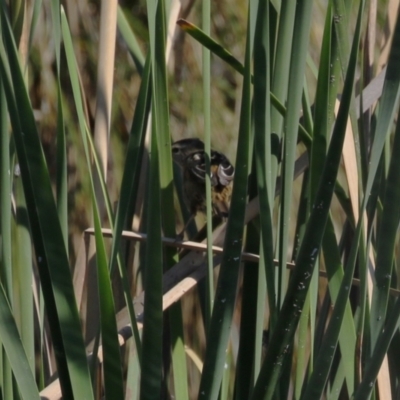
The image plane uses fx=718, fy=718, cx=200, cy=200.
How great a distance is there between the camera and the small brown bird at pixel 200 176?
1721 millimetres

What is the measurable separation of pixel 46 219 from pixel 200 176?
1.11m

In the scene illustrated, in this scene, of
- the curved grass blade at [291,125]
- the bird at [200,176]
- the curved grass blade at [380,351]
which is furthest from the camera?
the bird at [200,176]

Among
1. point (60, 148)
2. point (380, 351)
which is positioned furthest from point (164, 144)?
point (380, 351)

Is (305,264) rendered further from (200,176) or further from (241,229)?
(200,176)

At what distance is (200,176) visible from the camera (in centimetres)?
183

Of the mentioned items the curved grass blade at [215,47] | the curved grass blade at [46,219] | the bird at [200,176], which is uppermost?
the curved grass blade at [215,47]

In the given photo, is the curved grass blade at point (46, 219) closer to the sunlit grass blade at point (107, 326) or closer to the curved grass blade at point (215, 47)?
the sunlit grass blade at point (107, 326)

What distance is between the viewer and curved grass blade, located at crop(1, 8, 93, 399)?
0.74 meters

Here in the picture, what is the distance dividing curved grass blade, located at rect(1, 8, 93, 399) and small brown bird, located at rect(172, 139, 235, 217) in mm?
918

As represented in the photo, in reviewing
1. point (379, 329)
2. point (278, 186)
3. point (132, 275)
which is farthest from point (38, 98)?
point (379, 329)

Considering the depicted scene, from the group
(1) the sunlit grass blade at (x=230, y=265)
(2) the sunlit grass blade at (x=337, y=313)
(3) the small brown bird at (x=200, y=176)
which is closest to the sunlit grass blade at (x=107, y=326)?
(1) the sunlit grass blade at (x=230, y=265)

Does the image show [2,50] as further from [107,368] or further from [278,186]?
[278,186]

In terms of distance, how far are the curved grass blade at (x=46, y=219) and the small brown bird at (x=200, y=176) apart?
918 millimetres

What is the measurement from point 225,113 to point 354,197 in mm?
880
